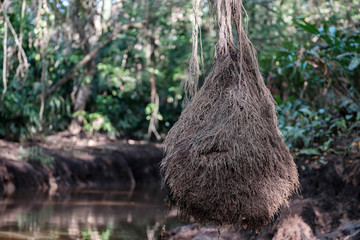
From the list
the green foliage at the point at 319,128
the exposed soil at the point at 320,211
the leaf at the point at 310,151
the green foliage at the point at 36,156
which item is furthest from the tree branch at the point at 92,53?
the exposed soil at the point at 320,211

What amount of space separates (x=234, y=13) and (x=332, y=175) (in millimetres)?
3731

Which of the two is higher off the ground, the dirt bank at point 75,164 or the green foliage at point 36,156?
the green foliage at point 36,156

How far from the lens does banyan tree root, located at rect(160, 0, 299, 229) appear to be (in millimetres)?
3723

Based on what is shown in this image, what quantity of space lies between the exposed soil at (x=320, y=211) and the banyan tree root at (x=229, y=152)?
2.11m

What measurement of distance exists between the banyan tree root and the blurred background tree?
13.2 ft

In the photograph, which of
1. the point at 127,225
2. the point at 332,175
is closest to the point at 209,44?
the point at 127,225

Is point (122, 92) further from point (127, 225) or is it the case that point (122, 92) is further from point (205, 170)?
point (205, 170)

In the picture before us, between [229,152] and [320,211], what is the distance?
358 centimetres

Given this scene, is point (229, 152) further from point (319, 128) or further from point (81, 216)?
point (81, 216)

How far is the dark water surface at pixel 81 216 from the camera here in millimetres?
8188

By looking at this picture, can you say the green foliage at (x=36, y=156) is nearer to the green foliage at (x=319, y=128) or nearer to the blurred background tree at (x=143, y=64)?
the blurred background tree at (x=143, y=64)

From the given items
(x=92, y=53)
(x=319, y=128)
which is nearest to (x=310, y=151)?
(x=319, y=128)

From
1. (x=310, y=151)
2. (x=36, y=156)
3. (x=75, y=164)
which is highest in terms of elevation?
(x=310, y=151)

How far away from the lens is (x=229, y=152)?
12.3 ft
